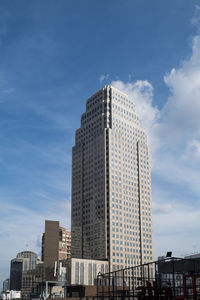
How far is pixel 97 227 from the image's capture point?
17375 cm

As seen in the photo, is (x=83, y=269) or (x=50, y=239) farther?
(x=83, y=269)

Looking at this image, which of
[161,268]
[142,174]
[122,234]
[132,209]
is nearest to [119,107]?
[142,174]

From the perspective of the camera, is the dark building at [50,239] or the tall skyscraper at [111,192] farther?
the tall skyscraper at [111,192]

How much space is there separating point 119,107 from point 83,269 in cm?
8472

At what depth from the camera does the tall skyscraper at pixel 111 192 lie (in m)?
173

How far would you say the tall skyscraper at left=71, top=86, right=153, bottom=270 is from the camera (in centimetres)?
17262

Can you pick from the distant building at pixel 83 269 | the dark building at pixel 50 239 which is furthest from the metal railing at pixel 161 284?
the distant building at pixel 83 269

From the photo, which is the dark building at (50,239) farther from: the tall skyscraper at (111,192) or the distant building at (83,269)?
the tall skyscraper at (111,192)

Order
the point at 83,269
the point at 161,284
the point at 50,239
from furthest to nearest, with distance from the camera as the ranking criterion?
the point at 83,269
the point at 50,239
the point at 161,284

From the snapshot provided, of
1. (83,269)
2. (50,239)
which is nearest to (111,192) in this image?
(83,269)

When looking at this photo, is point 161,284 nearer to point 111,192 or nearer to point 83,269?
point 83,269

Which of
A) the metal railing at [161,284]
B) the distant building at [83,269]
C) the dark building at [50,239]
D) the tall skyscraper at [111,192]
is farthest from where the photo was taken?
the tall skyscraper at [111,192]

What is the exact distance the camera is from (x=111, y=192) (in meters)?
177

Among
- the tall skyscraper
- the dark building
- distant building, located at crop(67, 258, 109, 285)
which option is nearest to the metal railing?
the dark building
